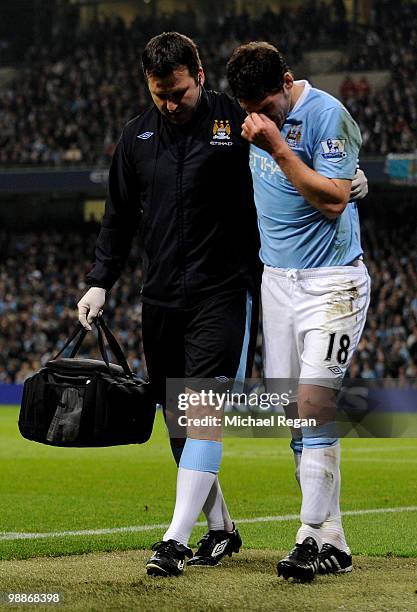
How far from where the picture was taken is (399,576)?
17.3 ft

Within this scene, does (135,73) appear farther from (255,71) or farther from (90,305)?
(255,71)

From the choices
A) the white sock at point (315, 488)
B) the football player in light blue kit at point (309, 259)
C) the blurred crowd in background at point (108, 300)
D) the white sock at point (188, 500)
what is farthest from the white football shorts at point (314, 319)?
the blurred crowd in background at point (108, 300)

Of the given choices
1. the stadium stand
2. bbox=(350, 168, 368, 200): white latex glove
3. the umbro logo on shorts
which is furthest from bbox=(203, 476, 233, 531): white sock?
the stadium stand

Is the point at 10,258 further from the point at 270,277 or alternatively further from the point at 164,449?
the point at 270,277

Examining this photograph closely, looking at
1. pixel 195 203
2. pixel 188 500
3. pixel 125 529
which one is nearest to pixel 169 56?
pixel 195 203

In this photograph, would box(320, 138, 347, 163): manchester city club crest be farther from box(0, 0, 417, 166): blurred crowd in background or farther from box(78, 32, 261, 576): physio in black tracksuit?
box(0, 0, 417, 166): blurred crowd in background

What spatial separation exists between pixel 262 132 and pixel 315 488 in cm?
155

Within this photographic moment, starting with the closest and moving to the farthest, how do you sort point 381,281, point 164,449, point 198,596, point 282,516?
point 198,596, point 282,516, point 164,449, point 381,281

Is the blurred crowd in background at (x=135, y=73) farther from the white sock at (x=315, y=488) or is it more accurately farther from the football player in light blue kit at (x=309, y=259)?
the white sock at (x=315, y=488)

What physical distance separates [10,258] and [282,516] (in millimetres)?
27336

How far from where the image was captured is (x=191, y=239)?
5.50 m

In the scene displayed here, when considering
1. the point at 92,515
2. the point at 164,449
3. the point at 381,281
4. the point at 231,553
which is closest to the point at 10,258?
Result: the point at 381,281

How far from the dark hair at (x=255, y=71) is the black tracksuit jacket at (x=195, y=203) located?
1.71ft

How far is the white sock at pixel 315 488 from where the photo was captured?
17.0ft
